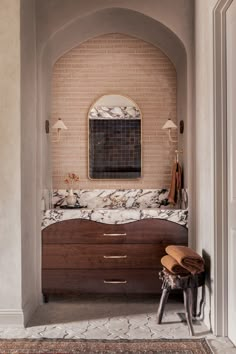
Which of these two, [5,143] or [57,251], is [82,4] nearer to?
[5,143]

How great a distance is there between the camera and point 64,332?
2.88m

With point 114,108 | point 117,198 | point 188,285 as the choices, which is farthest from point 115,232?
point 114,108

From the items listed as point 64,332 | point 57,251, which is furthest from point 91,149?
point 64,332

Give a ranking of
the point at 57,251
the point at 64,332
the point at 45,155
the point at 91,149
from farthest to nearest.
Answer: the point at 91,149 < the point at 45,155 < the point at 57,251 < the point at 64,332

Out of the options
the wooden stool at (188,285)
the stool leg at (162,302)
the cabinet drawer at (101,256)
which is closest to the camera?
the wooden stool at (188,285)

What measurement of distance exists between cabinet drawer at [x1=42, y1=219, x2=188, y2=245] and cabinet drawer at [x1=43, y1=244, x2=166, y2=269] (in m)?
0.05

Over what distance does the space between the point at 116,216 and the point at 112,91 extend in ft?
4.39

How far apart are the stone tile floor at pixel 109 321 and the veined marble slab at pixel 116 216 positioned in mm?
713

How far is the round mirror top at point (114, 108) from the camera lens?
13.4 ft

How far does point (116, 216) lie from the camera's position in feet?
11.5

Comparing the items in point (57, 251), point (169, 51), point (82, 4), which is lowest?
point (57, 251)

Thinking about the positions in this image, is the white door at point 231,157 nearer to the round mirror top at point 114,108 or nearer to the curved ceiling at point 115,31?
the curved ceiling at point 115,31

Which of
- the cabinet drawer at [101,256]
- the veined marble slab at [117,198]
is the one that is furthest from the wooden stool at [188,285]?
the veined marble slab at [117,198]

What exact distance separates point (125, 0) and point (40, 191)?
1785 millimetres
